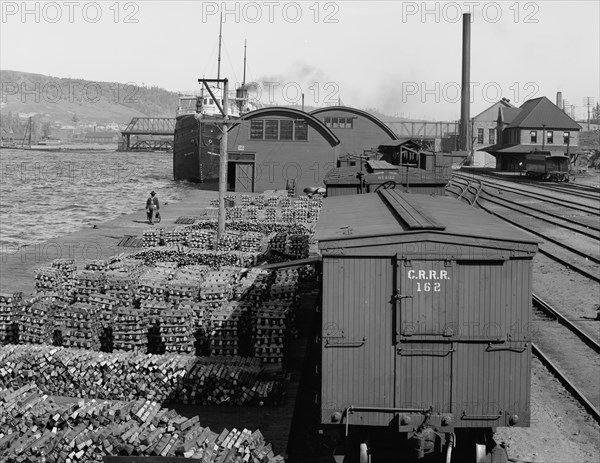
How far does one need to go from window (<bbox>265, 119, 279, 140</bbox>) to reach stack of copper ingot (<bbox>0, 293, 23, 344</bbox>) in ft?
150

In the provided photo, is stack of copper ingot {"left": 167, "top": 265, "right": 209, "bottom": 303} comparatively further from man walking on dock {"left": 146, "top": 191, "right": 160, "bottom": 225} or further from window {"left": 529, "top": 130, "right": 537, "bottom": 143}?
window {"left": 529, "top": 130, "right": 537, "bottom": 143}

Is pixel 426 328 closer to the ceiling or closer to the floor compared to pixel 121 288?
closer to the ceiling

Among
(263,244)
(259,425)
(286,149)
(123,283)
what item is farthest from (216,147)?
(259,425)

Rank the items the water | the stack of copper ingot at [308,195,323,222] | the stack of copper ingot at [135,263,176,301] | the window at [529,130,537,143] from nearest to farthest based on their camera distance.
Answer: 1. the stack of copper ingot at [135,263,176,301]
2. the stack of copper ingot at [308,195,323,222]
3. the water
4. the window at [529,130,537,143]

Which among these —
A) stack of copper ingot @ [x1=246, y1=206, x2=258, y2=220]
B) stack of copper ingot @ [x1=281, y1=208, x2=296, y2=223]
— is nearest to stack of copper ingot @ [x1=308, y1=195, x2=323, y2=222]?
stack of copper ingot @ [x1=281, y1=208, x2=296, y2=223]

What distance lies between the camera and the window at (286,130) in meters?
62.6

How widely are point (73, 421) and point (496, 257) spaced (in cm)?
709

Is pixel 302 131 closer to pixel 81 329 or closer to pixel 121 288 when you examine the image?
pixel 121 288

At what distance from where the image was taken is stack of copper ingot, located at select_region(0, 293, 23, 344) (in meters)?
17.6

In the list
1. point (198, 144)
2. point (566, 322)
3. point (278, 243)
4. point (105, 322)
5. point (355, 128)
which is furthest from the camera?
point (198, 144)

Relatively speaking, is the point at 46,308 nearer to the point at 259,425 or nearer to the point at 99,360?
the point at 99,360

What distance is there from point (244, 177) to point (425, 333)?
52358 mm

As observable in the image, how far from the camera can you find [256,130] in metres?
62.2

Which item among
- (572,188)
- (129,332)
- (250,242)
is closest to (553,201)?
(572,188)
